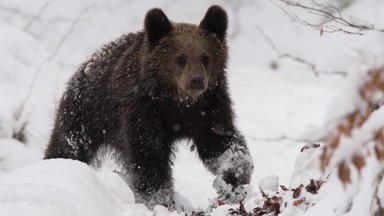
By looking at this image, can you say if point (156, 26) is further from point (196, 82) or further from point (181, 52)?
point (196, 82)

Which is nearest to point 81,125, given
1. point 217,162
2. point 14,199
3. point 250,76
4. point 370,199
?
point 217,162

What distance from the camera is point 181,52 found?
6.09 m

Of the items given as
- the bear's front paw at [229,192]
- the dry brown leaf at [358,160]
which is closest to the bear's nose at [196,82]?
the bear's front paw at [229,192]

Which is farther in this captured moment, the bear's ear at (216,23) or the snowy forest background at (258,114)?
the bear's ear at (216,23)

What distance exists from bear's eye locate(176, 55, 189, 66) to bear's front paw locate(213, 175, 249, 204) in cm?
106

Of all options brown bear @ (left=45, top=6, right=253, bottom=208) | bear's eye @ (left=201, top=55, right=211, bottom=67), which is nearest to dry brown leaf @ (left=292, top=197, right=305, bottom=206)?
brown bear @ (left=45, top=6, right=253, bottom=208)

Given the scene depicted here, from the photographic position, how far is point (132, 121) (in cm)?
600

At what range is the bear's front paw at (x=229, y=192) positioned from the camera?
5.57 meters

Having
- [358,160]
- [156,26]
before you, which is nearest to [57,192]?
[358,160]

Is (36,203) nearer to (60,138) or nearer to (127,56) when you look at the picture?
(127,56)

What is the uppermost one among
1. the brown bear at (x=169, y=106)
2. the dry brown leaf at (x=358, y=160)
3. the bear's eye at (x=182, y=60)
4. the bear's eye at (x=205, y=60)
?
the bear's eye at (x=205, y=60)

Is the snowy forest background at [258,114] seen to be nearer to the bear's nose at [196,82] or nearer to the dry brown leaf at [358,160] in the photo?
the dry brown leaf at [358,160]

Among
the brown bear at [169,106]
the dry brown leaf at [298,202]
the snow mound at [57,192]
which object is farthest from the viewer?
the brown bear at [169,106]

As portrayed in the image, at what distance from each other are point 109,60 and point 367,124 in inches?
178
